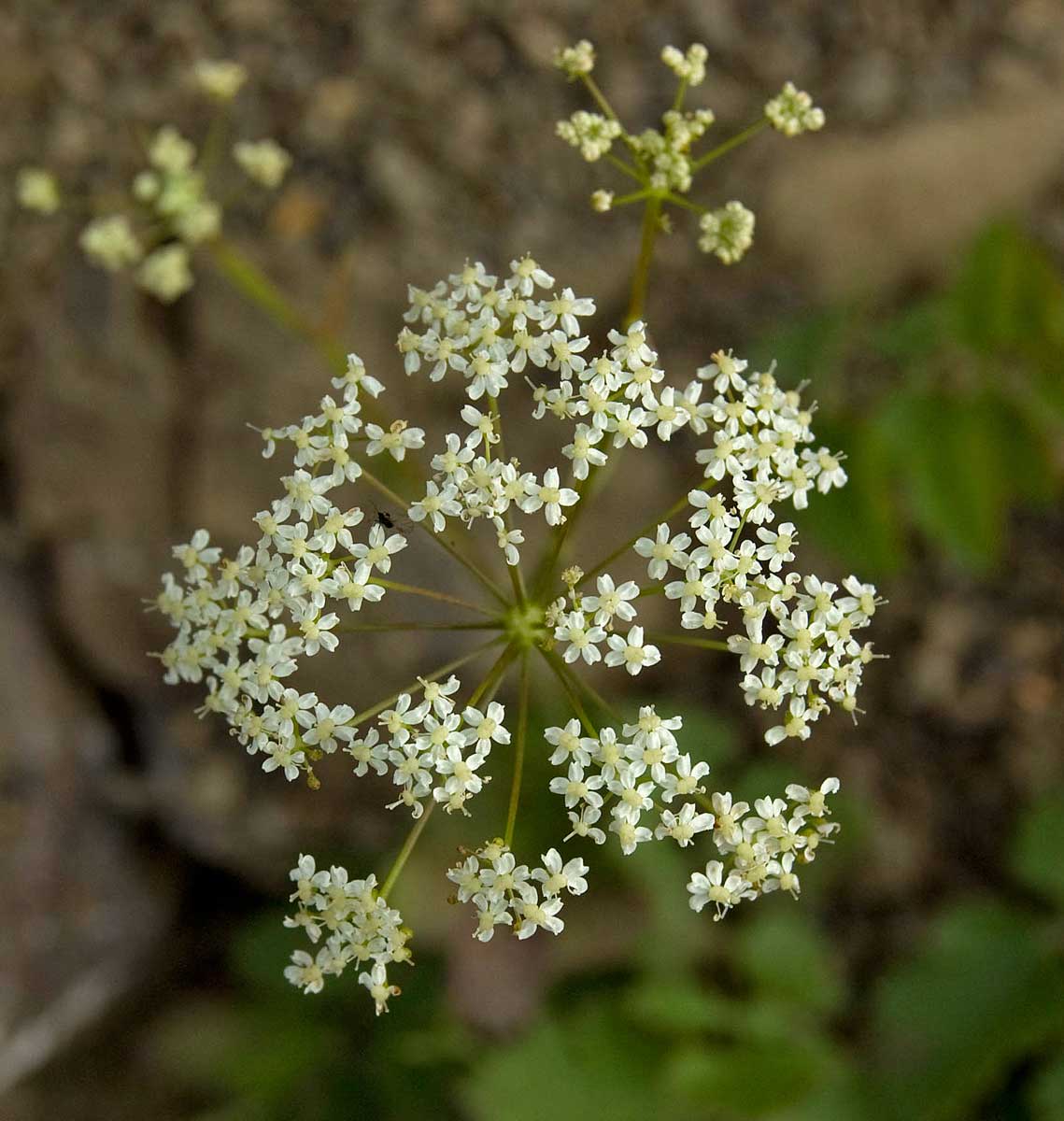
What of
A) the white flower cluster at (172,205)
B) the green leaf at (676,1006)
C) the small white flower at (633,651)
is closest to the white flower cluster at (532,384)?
the small white flower at (633,651)

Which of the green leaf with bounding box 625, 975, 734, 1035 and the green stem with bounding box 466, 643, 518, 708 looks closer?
the green stem with bounding box 466, 643, 518, 708

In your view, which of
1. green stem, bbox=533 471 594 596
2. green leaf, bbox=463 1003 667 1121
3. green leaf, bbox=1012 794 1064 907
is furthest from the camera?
green leaf, bbox=1012 794 1064 907

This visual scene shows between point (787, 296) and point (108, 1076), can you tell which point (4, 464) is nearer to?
point (108, 1076)

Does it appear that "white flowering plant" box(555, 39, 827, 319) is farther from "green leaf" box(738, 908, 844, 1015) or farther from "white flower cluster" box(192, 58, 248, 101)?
"green leaf" box(738, 908, 844, 1015)

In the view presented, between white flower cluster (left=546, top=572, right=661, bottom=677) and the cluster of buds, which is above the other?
the cluster of buds

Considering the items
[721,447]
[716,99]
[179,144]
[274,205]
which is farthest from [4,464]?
[721,447]

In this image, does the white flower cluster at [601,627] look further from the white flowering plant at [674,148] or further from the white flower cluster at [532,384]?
the white flowering plant at [674,148]

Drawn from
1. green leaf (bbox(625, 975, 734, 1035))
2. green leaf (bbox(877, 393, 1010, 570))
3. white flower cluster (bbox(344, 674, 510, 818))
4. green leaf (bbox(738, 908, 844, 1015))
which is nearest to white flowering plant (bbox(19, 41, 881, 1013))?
white flower cluster (bbox(344, 674, 510, 818))
